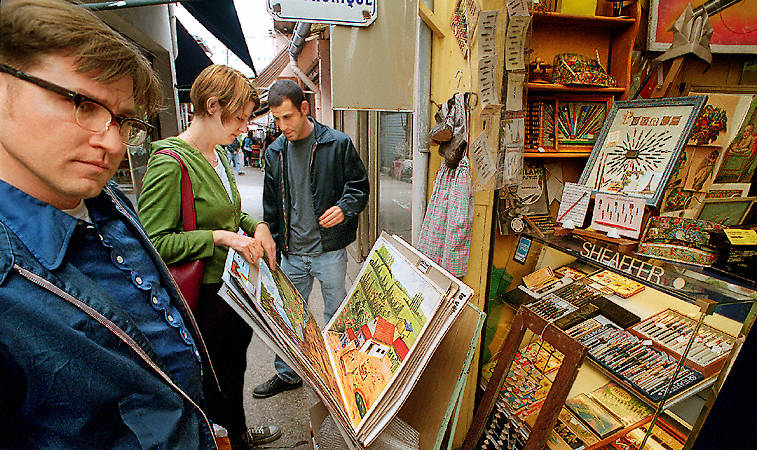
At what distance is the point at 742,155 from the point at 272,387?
331cm

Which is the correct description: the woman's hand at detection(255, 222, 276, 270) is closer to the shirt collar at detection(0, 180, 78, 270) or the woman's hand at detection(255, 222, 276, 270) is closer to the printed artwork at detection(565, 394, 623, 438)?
the shirt collar at detection(0, 180, 78, 270)

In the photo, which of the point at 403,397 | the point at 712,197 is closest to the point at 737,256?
the point at 712,197

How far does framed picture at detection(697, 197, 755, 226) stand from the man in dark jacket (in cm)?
205

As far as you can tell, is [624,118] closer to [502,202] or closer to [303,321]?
[502,202]

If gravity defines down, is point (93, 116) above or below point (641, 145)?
above

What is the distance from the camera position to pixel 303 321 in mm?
1367

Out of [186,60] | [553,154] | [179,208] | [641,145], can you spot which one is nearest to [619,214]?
[641,145]

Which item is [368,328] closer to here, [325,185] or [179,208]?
[179,208]

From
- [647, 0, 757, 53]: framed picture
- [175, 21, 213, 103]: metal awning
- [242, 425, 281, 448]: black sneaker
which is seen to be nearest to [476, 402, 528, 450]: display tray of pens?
[242, 425, 281, 448]: black sneaker

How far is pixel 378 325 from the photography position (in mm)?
1226

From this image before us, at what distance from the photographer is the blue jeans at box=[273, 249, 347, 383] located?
2.46 metres

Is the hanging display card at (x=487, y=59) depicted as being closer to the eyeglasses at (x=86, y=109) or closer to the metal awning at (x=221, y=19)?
the eyeglasses at (x=86, y=109)

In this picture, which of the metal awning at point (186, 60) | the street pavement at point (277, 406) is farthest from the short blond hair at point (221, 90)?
the metal awning at point (186, 60)

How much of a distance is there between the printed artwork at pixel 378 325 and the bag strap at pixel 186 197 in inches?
28.7
